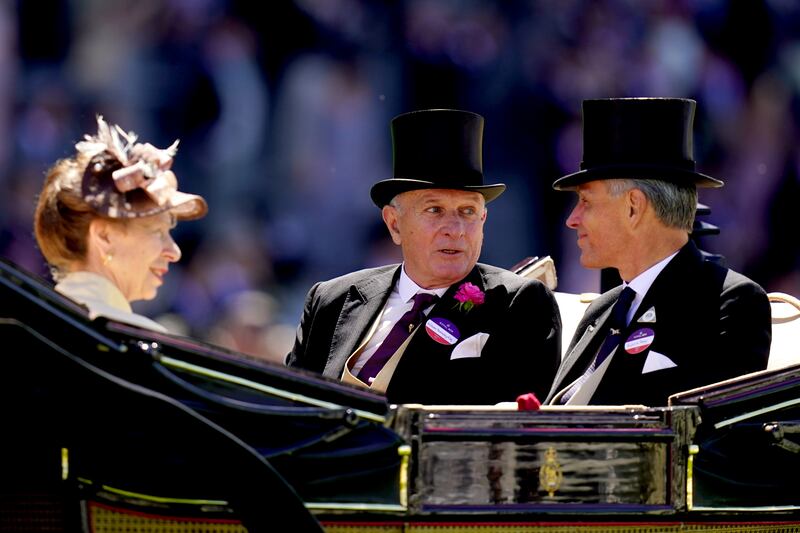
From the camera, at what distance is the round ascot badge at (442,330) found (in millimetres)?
3941

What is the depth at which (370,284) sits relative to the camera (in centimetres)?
435

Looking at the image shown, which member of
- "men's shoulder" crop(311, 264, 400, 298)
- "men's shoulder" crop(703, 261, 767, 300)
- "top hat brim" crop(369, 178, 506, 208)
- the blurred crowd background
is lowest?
"men's shoulder" crop(703, 261, 767, 300)

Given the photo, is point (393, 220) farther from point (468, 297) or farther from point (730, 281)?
point (730, 281)

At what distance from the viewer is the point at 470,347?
3932mm

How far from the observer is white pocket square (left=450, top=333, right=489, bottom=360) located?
3.92m

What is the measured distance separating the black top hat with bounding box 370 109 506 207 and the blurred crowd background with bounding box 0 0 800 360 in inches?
83.5

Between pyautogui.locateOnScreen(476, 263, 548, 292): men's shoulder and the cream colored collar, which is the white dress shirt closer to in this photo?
pyautogui.locateOnScreen(476, 263, 548, 292): men's shoulder

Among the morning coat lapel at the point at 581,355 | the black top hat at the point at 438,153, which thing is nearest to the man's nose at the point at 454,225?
the black top hat at the point at 438,153

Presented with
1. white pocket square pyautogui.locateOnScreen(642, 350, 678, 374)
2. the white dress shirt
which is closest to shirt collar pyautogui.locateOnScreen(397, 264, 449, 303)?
the white dress shirt

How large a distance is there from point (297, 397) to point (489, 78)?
471cm

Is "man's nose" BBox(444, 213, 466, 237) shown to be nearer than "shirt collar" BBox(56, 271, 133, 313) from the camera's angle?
No

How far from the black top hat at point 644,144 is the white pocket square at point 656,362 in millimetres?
600

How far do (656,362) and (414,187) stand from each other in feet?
3.73

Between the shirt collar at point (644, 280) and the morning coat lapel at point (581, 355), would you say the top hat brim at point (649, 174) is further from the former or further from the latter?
the morning coat lapel at point (581, 355)
